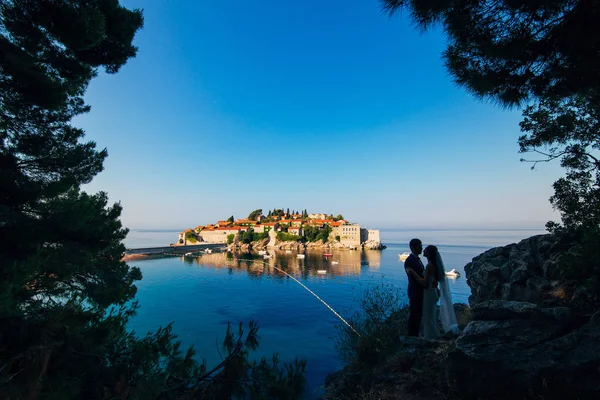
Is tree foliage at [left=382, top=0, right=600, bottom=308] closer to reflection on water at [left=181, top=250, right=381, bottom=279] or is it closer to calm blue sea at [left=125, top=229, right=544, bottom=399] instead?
calm blue sea at [left=125, top=229, right=544, bottom=399]

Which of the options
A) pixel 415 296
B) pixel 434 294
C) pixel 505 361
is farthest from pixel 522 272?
pixel 505 361

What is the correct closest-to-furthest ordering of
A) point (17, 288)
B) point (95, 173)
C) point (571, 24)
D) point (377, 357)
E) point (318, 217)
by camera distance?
point (17, 288) → point (377, 357) → point (571, 24) → point (95, 173) → point (318, 217)

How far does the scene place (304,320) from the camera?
15.8m

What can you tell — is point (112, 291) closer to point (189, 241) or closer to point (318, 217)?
point (189, 241)

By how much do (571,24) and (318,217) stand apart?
116 meters

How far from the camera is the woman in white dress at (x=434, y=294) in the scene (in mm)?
4688

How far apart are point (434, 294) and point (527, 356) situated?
194 centimetres

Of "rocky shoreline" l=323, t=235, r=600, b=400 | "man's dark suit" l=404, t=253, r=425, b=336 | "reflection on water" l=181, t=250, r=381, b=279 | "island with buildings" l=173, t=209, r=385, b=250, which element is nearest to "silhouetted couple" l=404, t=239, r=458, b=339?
"man's dark suit" l=404, t=253, r=425, b=336

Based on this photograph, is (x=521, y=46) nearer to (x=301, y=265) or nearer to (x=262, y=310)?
(x=262, y=310)

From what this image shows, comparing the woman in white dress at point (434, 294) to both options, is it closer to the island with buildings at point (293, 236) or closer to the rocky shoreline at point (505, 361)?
the rocky shoreline at point (505, 361)

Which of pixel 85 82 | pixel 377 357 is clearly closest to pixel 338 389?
pixel 377 357

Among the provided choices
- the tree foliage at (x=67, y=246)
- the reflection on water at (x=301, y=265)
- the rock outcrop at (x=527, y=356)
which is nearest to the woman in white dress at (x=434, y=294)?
Result: the rock outcrop at (x=527, y=356)

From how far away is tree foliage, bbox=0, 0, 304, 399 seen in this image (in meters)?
1.63

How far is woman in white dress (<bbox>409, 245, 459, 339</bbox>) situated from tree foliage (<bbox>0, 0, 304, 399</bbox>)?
2708 mm
